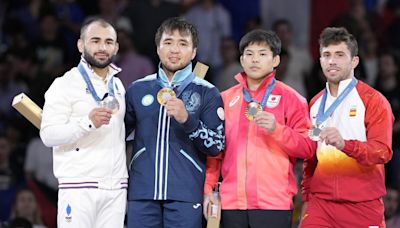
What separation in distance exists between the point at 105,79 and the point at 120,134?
0.40m

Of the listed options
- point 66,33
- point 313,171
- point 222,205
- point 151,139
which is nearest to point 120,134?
point 151,139

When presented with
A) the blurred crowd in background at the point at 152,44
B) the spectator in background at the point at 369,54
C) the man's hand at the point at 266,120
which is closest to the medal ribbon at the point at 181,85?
the man's hand at the point at 266,120

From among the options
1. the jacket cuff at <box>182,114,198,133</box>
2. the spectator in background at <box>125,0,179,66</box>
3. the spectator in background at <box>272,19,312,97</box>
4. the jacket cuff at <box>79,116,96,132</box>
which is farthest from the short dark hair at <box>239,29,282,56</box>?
the spectator in background at <box>125,0,179,66</box>

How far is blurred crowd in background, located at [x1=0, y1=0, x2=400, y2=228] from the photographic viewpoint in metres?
12.0

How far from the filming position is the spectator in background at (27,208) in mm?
10734

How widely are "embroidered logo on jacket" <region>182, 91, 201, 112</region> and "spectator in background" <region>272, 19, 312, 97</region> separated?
459 centimetres

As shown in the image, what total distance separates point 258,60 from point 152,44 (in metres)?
5.45

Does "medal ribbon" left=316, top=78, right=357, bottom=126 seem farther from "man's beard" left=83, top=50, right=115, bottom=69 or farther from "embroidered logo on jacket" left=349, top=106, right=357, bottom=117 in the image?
"man's beard" left=83, top=50, right=115, bottom=69

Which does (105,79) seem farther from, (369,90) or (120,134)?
(369,90)

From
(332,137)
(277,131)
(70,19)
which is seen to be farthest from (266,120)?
(70,19)

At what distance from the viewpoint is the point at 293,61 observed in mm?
12727

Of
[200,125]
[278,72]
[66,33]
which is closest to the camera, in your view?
[200,125]

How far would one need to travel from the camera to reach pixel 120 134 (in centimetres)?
788

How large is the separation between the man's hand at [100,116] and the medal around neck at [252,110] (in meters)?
0.92
